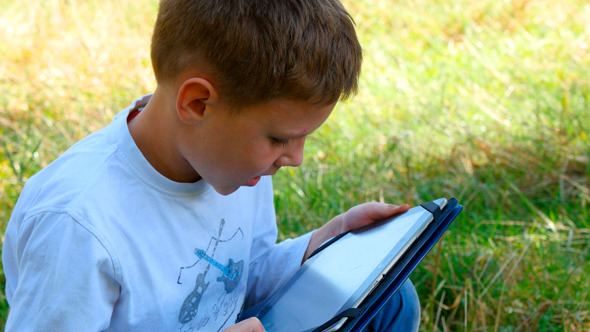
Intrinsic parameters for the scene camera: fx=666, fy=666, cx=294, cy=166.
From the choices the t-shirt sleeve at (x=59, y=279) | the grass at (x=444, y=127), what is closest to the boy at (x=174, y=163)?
the t-shirt sleeve at (x=59, y=279)

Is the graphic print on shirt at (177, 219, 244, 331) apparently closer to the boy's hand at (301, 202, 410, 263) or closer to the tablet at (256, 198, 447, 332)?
the tablet at (256, 198, 447, 332)

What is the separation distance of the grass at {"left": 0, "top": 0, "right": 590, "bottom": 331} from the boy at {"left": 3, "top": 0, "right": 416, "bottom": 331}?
82cm

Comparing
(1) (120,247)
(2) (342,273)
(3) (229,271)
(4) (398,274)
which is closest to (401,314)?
(2) (342,273)

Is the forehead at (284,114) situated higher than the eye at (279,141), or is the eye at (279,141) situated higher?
the forehead at (284,114)

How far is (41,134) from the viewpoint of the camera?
292 centimetres

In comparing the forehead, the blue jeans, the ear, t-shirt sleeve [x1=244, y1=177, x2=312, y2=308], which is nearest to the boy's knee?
the blue jeans

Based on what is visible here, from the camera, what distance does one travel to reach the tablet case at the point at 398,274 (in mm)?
1161

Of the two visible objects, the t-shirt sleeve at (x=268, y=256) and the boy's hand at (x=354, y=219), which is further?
the t-shirt sleeve at (x=268, y=256)

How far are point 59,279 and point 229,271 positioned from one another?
461 millimetres

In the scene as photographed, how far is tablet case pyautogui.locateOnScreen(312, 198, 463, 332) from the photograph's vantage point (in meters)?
1.16

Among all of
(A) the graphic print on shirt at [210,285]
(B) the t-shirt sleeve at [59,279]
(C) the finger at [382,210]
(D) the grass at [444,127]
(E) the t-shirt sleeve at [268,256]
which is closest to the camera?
(B) the t-shirt sleeve at [59,279]

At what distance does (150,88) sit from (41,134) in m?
0.71

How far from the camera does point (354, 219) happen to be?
5.28ft

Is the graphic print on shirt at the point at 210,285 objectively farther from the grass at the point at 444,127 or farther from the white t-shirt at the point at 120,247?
the grass at the point at 444,127
